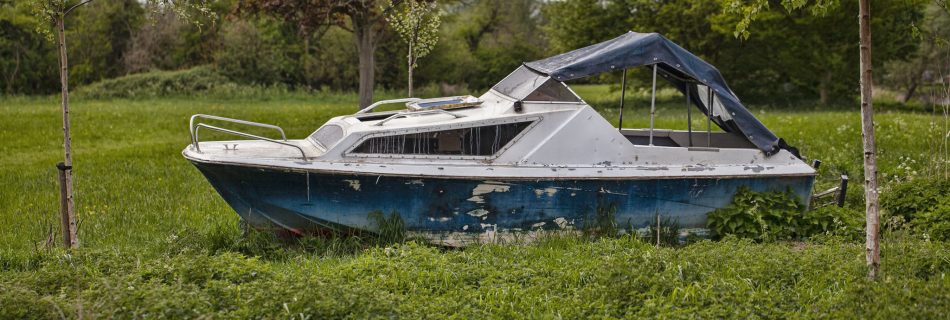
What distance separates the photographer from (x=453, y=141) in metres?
9.20

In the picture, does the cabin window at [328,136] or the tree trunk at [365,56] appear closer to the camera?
the cabin window at [328,136]

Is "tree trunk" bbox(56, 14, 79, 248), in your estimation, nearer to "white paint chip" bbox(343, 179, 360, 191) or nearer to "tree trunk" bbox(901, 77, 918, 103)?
"white paint chip" bbox(343, 179, 360, 191)

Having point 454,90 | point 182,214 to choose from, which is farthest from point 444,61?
point 182,214

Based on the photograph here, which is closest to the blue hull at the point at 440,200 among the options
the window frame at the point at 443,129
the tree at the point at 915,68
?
the window frame at the point at 443,129

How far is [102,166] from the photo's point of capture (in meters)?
14.6

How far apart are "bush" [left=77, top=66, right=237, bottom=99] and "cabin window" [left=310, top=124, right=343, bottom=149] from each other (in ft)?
76.0

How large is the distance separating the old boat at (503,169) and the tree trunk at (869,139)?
8.28ft

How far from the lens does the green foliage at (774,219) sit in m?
9.40

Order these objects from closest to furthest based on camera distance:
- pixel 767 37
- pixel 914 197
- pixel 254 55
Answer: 1. pixel 914 197
2. pixel 767 37
3. pixel 254 55

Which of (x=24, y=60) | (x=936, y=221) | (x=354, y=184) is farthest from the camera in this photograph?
(x=24, y=60)

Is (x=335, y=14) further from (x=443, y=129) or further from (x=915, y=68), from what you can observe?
(x=915, y=68)

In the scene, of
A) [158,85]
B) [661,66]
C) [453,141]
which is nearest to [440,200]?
[453,141]

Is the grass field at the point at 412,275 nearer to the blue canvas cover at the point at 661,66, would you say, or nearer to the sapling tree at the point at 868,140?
the sapling tree at the point at 868,140

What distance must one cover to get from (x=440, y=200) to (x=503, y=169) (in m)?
0.67
